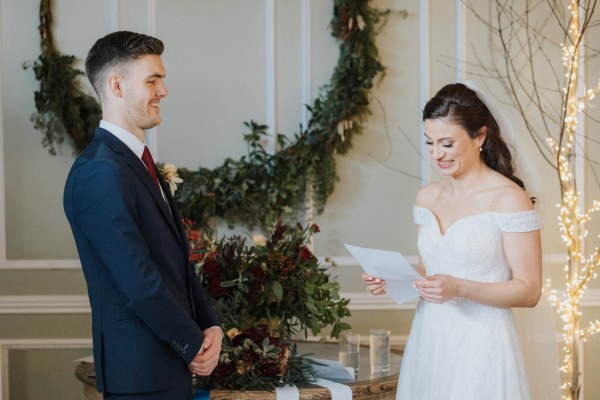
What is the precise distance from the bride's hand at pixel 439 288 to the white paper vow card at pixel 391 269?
43mm

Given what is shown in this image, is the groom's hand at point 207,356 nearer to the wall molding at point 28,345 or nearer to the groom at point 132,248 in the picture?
the groom at point 132,248

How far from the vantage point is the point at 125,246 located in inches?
73.7

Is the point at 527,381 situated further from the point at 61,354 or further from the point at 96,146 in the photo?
the point at 61,354

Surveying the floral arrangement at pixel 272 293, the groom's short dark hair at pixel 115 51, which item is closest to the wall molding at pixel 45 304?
the floral arrangement at pixel 272 293

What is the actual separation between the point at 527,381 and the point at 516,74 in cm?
226

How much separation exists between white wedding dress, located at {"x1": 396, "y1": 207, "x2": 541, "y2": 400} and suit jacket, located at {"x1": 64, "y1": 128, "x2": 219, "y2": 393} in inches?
30.6

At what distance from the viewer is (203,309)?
2217 mm

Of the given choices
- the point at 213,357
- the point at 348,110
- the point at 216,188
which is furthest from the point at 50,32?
the point at 213,357

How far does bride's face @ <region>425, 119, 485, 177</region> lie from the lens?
2309mm

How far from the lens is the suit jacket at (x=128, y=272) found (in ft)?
6.19

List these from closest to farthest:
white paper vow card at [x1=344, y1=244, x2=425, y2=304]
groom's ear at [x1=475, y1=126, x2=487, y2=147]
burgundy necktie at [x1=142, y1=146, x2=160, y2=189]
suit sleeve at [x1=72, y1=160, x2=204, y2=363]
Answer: suit sleeve at [x1=72, y1=160, x2=204, y2=363] → burgundy necktie at [x1=142, y1=146, x2=160, y2=189] → white paper vow card at [x1=344, y1=244, x2=425, y2=304] → groom's ear at [x1=475, y1=126, x2=487, y2=147]

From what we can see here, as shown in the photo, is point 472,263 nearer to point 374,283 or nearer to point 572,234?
point 374,283

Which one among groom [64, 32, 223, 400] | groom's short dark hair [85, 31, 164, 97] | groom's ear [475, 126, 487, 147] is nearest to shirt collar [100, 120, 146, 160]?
groom [64, 32, 223, 400]

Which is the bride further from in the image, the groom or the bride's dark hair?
the groom
